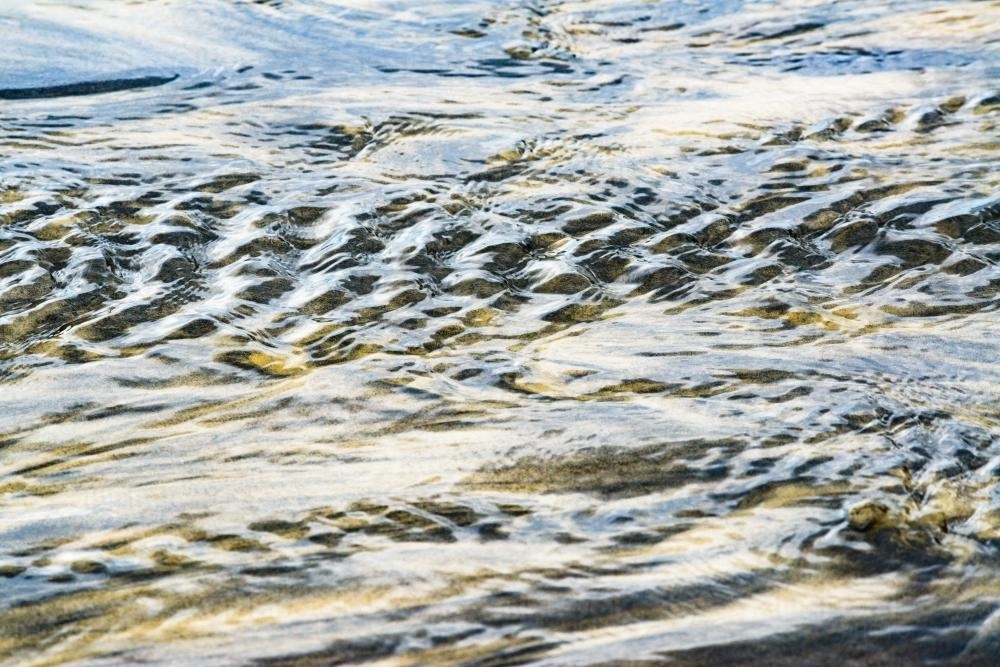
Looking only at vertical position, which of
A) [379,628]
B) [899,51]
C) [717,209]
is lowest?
Answer: [379,628]

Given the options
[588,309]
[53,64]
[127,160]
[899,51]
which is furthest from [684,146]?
[53,64]

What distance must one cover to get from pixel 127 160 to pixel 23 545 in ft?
6.18

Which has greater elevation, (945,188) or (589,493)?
(945,188)

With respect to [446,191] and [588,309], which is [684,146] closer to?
[446,191]

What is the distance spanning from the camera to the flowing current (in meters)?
1.46

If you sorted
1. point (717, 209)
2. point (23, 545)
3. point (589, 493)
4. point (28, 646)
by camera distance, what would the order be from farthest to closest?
1. point (717, 209)
2. point (589, 493)
3. point (23, 545)
4. point (28, 646)

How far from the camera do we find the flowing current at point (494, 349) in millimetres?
1456

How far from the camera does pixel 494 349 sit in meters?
2.26

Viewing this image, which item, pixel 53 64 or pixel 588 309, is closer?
pixel 588 309

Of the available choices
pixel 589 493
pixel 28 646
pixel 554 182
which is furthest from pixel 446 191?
pixel 28 646

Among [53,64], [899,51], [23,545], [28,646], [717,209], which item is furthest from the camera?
[899,51]

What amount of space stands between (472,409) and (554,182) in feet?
4.19

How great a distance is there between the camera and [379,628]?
1412 mm

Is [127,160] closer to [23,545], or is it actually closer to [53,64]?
[53,64]
